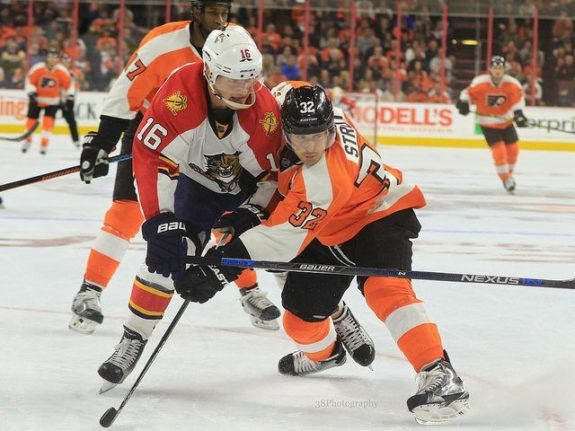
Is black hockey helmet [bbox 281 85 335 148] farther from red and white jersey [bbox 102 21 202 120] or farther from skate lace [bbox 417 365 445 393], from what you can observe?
red and white jersey [bbox 102 21 202 120]

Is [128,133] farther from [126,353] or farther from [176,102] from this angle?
[126,353]

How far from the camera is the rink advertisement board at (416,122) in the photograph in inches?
506

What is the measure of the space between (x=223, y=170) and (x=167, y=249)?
1.45 ft

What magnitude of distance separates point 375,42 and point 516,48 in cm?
187

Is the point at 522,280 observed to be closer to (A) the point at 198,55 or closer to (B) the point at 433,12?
(A) the point at 198,55

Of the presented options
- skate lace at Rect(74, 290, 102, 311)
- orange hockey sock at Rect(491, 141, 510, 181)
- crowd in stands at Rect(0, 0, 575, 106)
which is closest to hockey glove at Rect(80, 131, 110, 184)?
skate lace at Rect(74, 290, 102, 311)

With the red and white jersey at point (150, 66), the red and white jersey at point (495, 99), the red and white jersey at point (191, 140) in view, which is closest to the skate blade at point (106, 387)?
the red and white jersey at point (191, 140)

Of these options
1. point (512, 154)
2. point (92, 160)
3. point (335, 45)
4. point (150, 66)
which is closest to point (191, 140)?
point (92, 160)

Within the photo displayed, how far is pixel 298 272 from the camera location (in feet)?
8.50

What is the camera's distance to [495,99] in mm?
9508

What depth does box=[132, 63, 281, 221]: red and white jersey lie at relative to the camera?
261 cm

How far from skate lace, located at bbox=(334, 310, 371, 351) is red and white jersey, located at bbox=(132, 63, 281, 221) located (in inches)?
17.1

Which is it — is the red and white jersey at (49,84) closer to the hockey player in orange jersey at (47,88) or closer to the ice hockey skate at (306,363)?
the hockey player in orange jersey at (47,88)

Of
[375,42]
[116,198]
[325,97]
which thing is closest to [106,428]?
[325,97]
